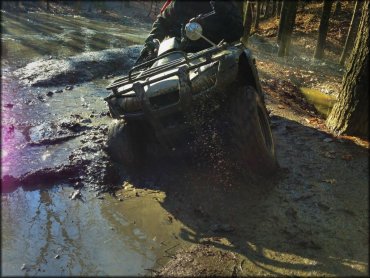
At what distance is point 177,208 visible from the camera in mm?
5059

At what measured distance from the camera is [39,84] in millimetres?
10148

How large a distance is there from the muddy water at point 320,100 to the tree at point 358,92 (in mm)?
2549

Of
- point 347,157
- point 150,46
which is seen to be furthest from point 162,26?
point 347,157

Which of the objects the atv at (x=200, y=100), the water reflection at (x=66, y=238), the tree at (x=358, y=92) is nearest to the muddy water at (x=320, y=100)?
the tree at (x=358, y=92)

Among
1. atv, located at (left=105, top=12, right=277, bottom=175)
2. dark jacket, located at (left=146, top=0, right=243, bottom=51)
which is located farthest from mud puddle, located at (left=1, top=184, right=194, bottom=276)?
dark jacket, located at (left=146, top=0, right=243, bottom=51)

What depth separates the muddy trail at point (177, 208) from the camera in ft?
13.2

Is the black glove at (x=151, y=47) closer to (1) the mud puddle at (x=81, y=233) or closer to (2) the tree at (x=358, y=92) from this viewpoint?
(1) the mud puddle at (x=81, y=233)

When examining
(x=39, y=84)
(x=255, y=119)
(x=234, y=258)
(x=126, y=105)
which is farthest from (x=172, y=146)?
(x=39, y=84)

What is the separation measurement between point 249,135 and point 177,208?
3.90 feet

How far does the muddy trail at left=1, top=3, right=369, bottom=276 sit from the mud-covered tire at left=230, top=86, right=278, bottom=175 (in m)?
0.20

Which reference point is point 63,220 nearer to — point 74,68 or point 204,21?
point 204,21

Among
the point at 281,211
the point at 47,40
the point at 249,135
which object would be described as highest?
the point at 249,135

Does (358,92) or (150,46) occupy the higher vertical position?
(150,46)

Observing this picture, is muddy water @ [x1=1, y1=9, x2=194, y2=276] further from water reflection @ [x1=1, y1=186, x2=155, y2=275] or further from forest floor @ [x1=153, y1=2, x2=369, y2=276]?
forest floor @ [x1=153, y1=2, x2=369, y2=276]
